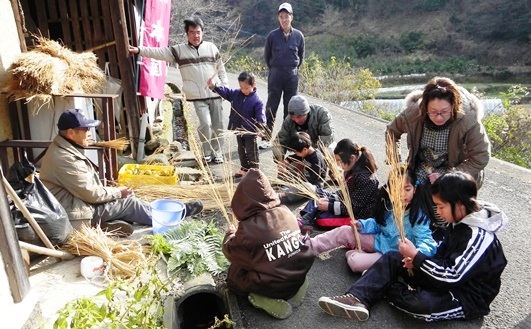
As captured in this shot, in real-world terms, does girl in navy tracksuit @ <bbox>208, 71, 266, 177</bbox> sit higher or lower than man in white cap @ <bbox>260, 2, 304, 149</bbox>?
lower

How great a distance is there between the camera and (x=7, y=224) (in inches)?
82.4

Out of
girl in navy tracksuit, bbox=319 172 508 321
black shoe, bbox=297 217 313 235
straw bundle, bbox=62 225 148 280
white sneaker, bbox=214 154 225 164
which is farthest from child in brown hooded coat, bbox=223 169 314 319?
white sneaker, bbox=214 154 225 164

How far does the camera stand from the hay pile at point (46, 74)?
3.81 m


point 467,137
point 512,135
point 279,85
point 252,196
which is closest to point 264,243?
point 252,196

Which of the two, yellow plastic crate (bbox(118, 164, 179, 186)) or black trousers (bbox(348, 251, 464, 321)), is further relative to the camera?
yellow plastic crate (bbox(118, 164, 179, 186))

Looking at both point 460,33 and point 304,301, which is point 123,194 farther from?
point 460,33

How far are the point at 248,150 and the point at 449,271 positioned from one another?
3.23 metres

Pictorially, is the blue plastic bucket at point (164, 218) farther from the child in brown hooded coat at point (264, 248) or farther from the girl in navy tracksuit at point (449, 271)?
the girl in navy tracksuit at point (449, 271)

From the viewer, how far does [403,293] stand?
2.78m

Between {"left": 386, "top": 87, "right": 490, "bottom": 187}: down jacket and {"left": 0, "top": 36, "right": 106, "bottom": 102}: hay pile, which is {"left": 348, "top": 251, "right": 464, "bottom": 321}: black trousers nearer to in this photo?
{"left": 386, "top": 87, "right": 490, "bottom": 187}: down jacket

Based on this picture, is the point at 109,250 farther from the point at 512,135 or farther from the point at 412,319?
the point at 512,135

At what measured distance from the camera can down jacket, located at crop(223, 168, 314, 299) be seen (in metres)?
2.64

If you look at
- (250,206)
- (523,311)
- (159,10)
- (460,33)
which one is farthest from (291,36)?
(460,33)

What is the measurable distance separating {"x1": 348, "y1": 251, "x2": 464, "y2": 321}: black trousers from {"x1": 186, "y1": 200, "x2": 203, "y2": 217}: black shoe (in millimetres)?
1982
